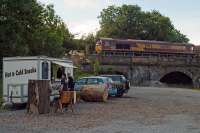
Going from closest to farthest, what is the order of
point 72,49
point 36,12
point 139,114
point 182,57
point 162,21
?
1. point 139,114
2. point 36,12
3. point 72,49
4. point 182,57
5. point 162,21

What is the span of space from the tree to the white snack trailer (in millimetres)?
86424

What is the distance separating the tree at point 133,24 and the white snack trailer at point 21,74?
86.4m

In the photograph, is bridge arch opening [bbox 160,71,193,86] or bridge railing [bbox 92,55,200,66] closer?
bridge railing [bbox 92,55,200,66]

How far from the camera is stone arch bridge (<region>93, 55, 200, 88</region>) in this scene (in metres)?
81.3

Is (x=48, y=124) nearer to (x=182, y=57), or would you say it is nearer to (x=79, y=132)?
(x=79, y=132)

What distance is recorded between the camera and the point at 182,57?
89188 mm

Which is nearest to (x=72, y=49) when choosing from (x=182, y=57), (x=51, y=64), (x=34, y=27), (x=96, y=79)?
(x=182, y=57)

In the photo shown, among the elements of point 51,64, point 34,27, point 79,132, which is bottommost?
point 79,132

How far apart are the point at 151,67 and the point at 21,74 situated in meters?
59.3

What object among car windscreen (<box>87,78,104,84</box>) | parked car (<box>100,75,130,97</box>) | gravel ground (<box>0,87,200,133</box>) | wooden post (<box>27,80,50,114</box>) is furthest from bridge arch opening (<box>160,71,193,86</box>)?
wooden post (<box>27,80,50,114</box>)

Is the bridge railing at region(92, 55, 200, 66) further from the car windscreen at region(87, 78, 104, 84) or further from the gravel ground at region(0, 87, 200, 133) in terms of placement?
the gravel ground at region(0, 87, 200, 133)

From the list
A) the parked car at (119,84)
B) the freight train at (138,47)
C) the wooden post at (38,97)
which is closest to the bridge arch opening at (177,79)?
the freight train at (138,47)

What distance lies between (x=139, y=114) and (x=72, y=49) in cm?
5776

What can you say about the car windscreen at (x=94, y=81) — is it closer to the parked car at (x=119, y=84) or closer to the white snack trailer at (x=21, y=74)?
the parked car at (x=119, y=84)
